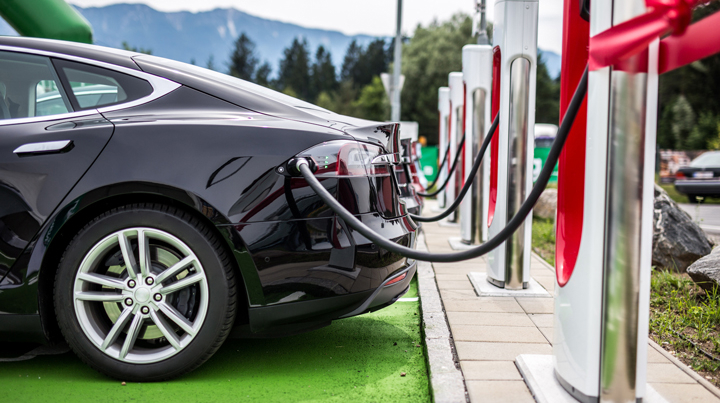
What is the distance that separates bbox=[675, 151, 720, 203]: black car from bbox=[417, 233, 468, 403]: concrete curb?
13170mm

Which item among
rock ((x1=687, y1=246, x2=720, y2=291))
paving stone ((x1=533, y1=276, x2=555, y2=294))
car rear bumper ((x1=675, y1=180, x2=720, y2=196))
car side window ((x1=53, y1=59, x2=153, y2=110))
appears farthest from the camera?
car rear bumper ((x1=675, y1=180, x2=720, y2=196))

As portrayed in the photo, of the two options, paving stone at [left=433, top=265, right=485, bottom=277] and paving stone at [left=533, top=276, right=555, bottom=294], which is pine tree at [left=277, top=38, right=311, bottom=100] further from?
paving stone at [left=533, top=276, right=555, bottom=294]

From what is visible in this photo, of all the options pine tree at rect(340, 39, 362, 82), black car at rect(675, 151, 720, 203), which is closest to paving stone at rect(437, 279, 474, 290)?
black car at rect(675, 151, 720, 203)

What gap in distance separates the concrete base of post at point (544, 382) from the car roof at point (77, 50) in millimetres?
2318

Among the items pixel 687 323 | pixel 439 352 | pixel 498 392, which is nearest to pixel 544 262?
pixel 687 323

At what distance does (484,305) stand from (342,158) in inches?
74.4

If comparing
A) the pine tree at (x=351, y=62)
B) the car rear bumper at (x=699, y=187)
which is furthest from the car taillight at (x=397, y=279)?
the pine tree at (x=351, y=62)

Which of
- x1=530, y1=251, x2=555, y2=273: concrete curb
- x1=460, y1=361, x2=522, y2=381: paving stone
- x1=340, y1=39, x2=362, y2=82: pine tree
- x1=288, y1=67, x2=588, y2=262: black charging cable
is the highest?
x1=340, y1=39, x2=362, y2=82: pine tree

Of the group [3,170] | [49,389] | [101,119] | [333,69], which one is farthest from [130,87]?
[333,69]

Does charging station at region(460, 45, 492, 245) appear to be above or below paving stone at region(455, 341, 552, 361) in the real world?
above

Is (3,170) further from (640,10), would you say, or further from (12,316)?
(640,10)

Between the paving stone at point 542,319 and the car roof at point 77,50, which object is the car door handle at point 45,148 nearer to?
the car roof at point 77,50

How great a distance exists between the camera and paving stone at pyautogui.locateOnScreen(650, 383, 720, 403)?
7.68ft

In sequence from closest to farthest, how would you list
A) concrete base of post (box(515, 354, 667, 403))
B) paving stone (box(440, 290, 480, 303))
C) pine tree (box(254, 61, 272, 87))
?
1. concrete base of post (box(515, 354, 667, 403))
2. paving stone (box(440, 290, 480, 303))
3. pine tree (box(254, 61, 272, 87))
